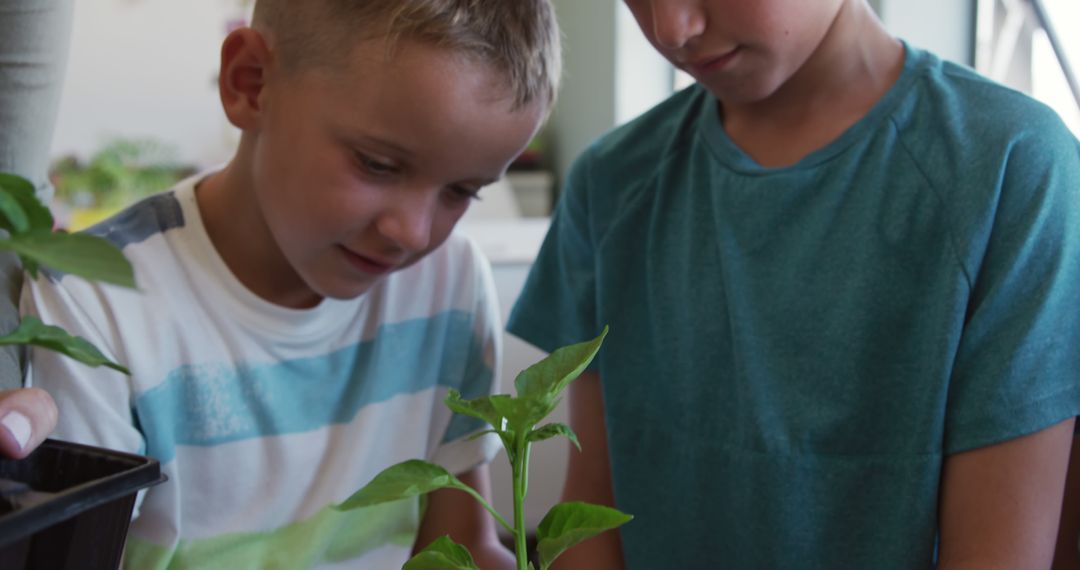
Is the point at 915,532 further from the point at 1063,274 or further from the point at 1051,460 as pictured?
the point at 1063,274

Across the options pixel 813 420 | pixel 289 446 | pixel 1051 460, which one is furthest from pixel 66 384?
pixel 1051 460

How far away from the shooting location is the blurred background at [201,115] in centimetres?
207

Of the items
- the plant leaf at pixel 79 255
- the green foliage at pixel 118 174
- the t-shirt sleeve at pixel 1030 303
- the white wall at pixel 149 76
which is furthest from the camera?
the white wall at pixel 149 76

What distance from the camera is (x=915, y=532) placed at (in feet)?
2.55

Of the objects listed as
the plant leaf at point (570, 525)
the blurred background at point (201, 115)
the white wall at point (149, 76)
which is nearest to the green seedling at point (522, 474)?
the plant leaf at point (570, 525)

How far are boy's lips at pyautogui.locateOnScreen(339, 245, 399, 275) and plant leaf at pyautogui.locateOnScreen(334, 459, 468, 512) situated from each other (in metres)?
0.42

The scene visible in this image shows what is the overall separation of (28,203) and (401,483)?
6.6 inches

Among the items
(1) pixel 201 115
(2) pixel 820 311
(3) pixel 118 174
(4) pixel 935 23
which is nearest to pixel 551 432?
(2) pixel 820 311

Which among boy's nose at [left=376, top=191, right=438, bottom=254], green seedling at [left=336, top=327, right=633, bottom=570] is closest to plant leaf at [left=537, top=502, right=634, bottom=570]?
green seedling at [left=336, top=327, right=633, bottom=570]

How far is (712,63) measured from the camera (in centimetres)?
75

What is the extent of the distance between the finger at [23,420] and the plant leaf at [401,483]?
0.16 metres

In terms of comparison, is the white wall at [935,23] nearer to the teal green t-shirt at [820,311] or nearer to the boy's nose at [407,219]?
the teal green t-shirt at [820,311]

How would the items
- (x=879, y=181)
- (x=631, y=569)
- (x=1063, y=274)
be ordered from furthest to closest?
(x=631, y=569), (x=879, y=181), (x=1063, y=274)

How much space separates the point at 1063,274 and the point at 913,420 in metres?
0.15
